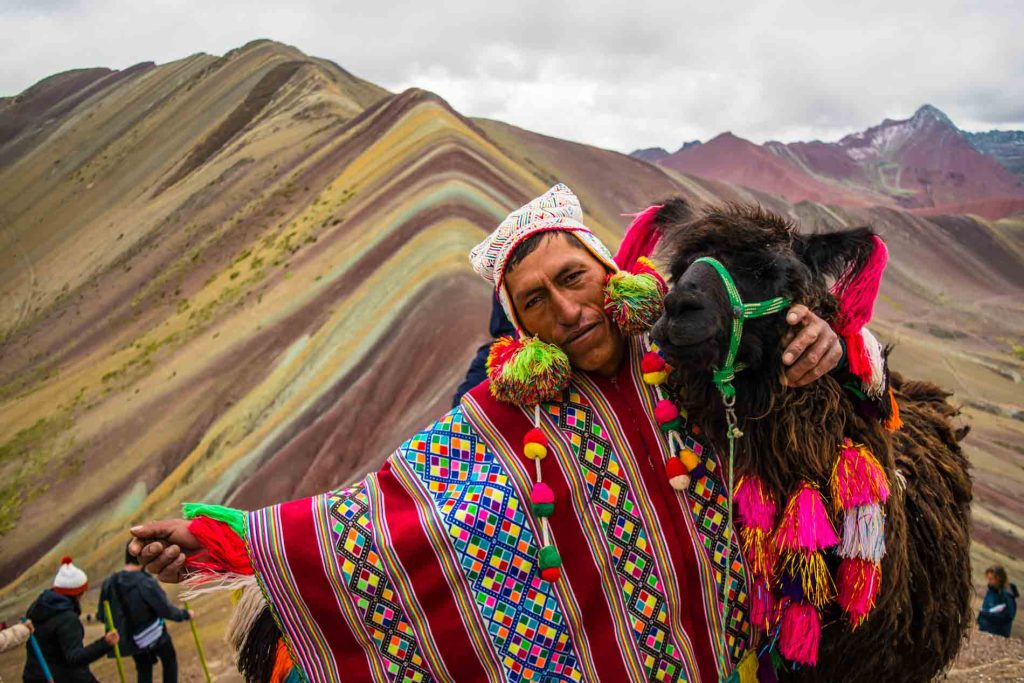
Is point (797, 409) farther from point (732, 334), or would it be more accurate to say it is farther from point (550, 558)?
point (550, 558)

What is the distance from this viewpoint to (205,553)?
1702 millimetres

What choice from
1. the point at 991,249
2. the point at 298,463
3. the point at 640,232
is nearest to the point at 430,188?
the point at 298,463

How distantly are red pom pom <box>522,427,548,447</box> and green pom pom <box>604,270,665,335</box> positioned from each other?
11.7 inches

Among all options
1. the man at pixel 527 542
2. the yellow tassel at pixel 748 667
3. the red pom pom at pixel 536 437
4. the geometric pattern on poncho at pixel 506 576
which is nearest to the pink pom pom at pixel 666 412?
the man at pixel 527 542

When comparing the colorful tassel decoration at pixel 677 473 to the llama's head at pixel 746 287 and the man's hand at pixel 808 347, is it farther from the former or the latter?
the man's hand at pixel 808 347

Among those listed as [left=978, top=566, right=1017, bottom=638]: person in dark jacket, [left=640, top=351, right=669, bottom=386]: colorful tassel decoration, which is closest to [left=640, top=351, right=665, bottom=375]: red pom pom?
[left=640, top=351, right=669, bottom=386]: colorful tassel decoration

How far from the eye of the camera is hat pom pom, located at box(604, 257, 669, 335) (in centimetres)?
174

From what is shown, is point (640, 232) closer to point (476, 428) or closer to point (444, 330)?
point (476, 428)

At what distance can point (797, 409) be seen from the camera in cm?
171

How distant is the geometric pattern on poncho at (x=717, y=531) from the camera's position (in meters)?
1.78

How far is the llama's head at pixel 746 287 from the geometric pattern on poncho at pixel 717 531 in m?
0.19

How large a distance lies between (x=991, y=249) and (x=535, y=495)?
88.1ft

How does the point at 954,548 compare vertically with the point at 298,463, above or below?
above

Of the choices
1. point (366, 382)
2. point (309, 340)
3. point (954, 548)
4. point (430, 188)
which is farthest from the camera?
point (430, 188)
